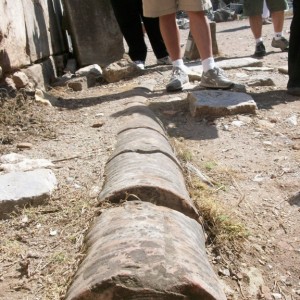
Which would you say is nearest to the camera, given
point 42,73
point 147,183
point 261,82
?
point 147,183

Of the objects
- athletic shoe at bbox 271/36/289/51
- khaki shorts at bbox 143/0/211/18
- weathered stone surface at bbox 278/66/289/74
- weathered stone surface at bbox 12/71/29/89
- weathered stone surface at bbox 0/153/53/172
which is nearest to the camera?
weathered stone surface at bbox 0/153/53/172

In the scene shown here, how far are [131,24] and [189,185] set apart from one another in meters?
3.51

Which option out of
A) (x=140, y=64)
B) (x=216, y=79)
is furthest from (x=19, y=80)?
(x=140, y=64)

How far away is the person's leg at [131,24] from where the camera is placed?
525 cm

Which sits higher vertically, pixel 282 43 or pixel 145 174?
pixel 145 174

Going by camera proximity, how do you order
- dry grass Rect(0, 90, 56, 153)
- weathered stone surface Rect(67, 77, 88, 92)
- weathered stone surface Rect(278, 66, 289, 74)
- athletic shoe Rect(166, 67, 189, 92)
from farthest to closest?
weathered stone surface Rect(278, 66, 289, 74) < weathered stone surface Rect(67, 77, 88, 92) < athletic shoe Rect(166, 67, 189, 92) < dry grass Rect(0, 90, 56, 153)

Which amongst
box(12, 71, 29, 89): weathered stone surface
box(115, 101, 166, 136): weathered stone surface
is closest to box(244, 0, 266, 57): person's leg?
box(115, 101, 166, 136): weathered stone surface

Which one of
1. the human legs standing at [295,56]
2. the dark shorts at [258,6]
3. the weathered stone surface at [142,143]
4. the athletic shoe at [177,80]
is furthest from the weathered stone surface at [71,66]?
the weathered stone surface at [142,143]

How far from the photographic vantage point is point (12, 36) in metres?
3.84

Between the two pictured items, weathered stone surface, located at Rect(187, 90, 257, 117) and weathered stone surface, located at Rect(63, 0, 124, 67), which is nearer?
weathered stone surface, located at Rect(187, 90, 257, 117)

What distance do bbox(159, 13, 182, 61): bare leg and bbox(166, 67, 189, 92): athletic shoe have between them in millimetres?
113

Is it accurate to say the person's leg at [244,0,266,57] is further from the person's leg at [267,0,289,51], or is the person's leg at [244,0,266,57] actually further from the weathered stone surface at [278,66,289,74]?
the weathered stone surface at [278,66,289,74]

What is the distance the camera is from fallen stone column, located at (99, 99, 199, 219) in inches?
66.2

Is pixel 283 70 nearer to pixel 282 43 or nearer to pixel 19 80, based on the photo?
pixel 282 43
